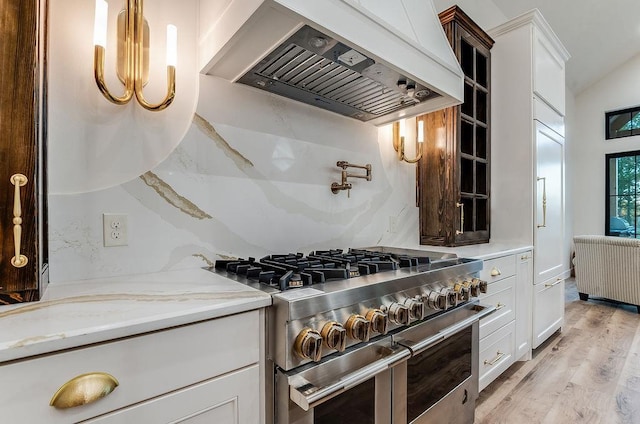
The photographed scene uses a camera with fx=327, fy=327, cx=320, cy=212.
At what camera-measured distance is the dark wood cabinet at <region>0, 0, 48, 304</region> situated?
0.78 meters

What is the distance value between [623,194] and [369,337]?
667cm

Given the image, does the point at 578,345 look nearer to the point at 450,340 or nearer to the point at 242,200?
the point at 450,340

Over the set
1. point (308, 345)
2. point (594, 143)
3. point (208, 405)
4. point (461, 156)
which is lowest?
point (208, 405)

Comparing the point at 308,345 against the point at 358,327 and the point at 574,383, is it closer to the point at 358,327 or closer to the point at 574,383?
the point at 358,327

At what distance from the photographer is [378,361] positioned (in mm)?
1008

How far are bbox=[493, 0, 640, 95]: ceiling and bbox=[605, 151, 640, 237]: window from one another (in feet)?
4.84

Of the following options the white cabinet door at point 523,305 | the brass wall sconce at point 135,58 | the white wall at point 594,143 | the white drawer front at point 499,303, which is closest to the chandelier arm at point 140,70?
the brass wall sconce at point 135,58

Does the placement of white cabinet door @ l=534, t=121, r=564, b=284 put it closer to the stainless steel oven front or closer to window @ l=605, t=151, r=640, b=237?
the stainless steel oven front

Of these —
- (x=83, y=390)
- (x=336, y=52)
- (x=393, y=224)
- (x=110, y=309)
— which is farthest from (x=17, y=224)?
(x=393, y=224)

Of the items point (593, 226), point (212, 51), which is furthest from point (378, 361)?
point (593, 226)

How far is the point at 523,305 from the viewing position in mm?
2330

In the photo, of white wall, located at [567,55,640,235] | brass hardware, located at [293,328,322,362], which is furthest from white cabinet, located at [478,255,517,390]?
white wall, located at [567,55,640,235]

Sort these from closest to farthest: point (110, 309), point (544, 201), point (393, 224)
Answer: point (110, 309) < point (393, 224) < point (544, 201)

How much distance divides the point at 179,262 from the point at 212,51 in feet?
2.72
